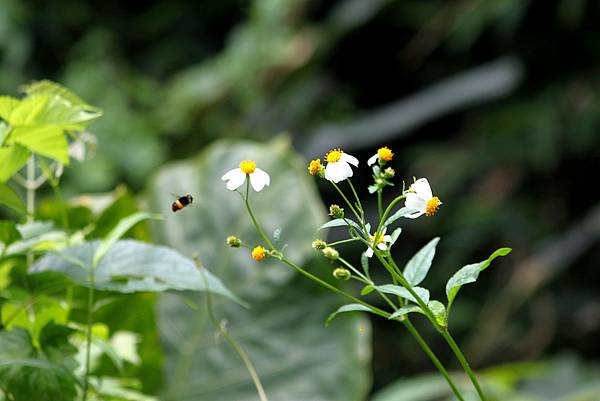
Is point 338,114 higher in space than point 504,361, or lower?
higher

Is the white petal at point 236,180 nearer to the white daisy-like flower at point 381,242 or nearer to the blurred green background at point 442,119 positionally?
the white daisy-like flower at point 381,242

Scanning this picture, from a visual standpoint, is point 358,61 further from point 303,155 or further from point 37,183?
point 37,183

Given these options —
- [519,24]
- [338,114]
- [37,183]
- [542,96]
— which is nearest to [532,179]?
[542,96]

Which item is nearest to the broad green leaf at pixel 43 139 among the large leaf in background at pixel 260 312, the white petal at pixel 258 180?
the white petal at pixel 258 180

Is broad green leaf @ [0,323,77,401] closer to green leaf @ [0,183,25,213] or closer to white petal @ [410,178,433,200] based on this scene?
green leaf @ [0,183,25,213]

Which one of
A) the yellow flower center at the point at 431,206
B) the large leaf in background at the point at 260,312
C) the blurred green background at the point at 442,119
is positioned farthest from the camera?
the blurred green background at the point at 442,119

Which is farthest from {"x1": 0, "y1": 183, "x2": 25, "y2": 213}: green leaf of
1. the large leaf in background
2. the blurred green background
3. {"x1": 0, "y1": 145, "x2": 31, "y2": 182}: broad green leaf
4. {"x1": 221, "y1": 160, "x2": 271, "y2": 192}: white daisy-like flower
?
the blurred green background
